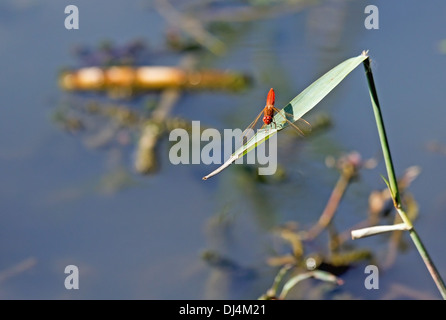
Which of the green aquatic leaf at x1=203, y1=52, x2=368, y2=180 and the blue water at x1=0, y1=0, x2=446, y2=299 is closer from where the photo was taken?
the green aquatic leaf at x1=203, y1=52, x2=368, y2=180
